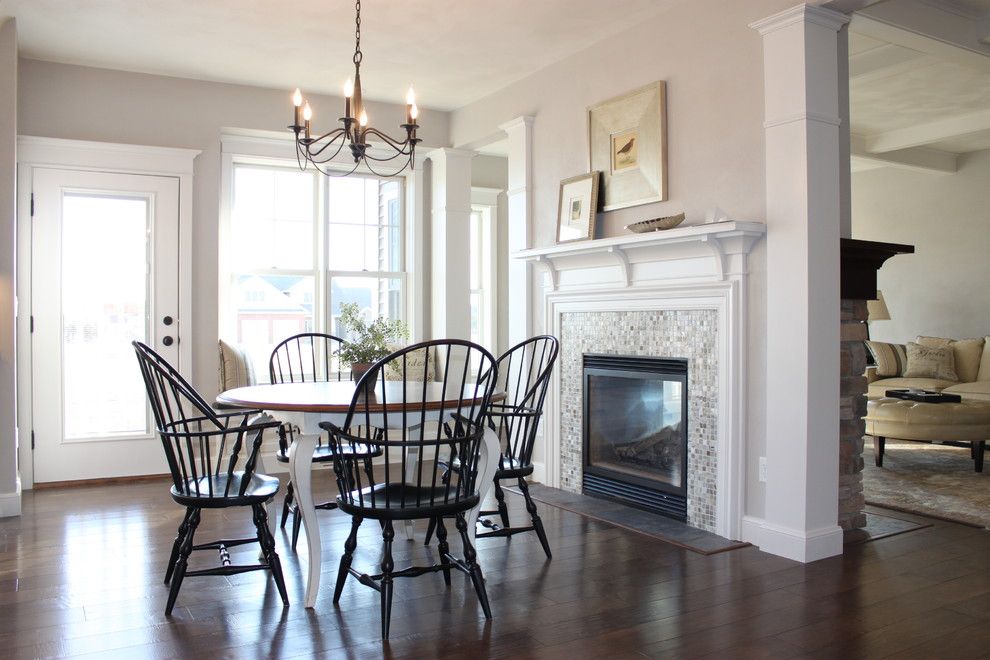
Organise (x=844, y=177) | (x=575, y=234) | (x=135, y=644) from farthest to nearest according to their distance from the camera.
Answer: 1. (x=575, y=234)
2. (x=844, y=177)
3. (x=135, y=644)

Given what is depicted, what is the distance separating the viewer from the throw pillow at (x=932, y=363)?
7516 millimetres

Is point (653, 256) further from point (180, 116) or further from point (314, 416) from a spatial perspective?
point (180, 116)

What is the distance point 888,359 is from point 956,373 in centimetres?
59

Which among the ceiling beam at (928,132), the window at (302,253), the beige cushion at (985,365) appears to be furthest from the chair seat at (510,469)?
the beige cushion at (985,365)

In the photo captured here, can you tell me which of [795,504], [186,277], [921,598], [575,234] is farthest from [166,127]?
[921,598]

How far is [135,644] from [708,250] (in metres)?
2.81

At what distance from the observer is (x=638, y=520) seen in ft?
13.3

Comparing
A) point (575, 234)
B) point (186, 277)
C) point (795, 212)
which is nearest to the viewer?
point (795, 212)

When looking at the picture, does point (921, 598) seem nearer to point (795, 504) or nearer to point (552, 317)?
point (795, 504)

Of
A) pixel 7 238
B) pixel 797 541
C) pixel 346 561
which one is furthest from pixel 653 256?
pixel 7 238

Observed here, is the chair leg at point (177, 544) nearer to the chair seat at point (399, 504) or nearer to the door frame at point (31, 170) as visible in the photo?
the chair seat at point (399, 504)

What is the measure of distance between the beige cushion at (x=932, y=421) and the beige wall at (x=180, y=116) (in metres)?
4.47

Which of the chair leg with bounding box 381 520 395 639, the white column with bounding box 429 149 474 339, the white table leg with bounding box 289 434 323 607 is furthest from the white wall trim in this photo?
the white table leg with bounding box 289 434 323 607

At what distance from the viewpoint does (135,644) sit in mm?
2514
